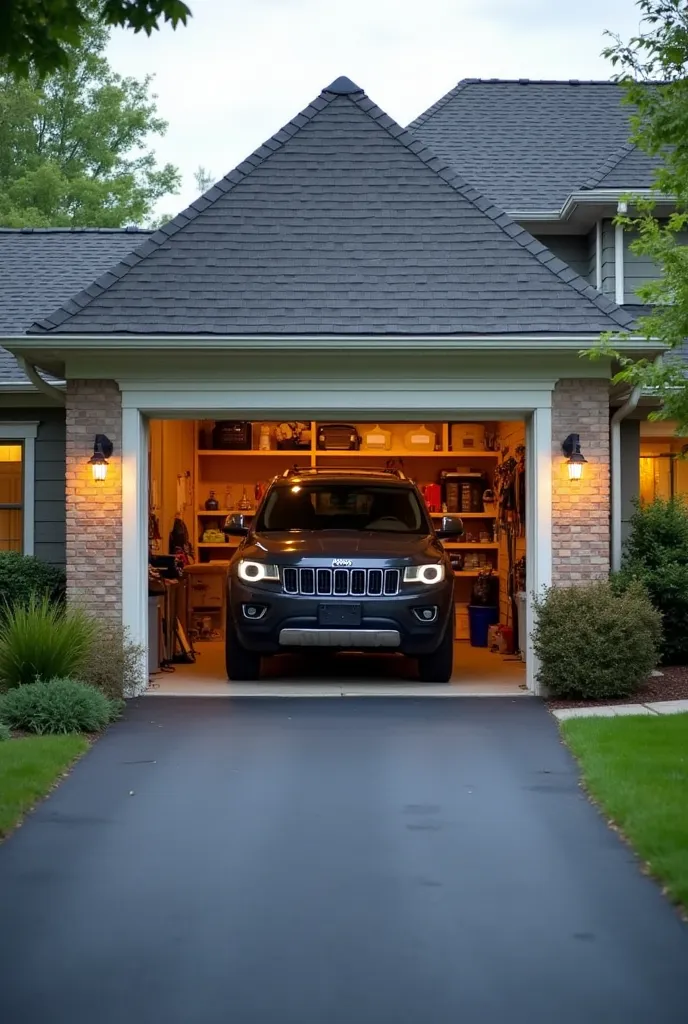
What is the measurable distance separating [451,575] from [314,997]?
8.07 meters

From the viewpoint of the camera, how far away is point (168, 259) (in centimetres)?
1320

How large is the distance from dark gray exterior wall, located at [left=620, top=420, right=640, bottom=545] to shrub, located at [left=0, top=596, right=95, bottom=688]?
6.87m

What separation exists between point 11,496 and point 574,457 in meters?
7.02

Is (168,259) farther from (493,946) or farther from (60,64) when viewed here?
(493,946)

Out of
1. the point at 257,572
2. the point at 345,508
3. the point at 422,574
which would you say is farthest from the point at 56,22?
the point at 345,508

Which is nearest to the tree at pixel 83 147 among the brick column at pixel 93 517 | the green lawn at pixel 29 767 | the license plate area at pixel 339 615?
the brick column at pixel 93 517

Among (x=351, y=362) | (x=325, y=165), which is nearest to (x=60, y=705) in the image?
(x=351, y=362)

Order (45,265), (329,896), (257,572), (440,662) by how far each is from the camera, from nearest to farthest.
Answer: (329,896) → (257,572) → (440,662) → (45,265)

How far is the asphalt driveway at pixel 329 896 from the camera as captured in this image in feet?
15.0

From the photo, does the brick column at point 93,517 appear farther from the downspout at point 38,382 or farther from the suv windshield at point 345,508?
the suv windshield at point 345,508

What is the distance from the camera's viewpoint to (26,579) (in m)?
13.9

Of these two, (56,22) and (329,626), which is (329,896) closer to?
(56,22)

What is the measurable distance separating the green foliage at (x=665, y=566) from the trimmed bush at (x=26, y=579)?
577 centimetres

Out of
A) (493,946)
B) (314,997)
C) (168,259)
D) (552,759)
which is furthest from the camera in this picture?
(168,259)
